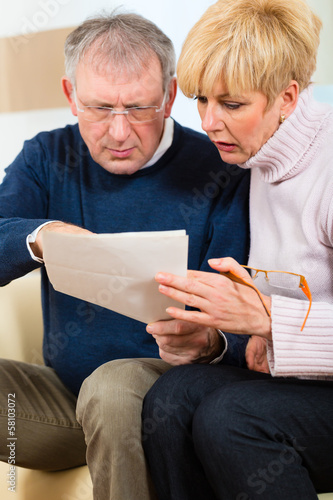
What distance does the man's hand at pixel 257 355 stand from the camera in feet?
4.36

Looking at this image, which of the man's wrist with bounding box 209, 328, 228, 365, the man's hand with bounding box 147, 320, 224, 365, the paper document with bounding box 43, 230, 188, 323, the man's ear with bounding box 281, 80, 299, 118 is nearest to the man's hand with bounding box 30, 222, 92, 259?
the paper document with bounding box 43, 230, 188, 323

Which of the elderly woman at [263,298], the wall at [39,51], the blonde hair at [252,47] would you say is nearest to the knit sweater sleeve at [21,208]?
the elderly woman at [263,298]

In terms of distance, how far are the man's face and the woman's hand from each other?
1.65 feet

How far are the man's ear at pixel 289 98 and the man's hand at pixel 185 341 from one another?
476 millimetres

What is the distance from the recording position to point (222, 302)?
108 centimetres

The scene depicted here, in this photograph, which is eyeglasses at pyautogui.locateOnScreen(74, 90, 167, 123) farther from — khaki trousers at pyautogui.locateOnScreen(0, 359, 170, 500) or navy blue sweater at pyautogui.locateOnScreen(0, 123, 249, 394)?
khaki trousers at pyautogui.locateOnScreen(0, 359, 170, 500)

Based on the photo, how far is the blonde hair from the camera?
1173mm

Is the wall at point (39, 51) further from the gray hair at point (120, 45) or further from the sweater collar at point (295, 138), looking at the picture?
the sweater collar at point (295, 138)

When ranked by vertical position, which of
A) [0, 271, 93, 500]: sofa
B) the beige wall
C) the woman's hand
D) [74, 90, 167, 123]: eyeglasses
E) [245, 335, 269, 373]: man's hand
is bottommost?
[0, 271, 93, 500]: sofa

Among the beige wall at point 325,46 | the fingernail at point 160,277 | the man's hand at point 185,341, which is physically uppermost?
the beige wall at point 325,46

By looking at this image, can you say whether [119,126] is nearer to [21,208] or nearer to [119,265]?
[21,208]

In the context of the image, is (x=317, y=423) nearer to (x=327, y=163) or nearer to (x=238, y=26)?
(x=327, y=163)

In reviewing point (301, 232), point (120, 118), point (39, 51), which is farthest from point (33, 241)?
point (39, 51)

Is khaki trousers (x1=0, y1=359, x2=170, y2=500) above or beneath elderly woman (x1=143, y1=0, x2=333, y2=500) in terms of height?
beneath
